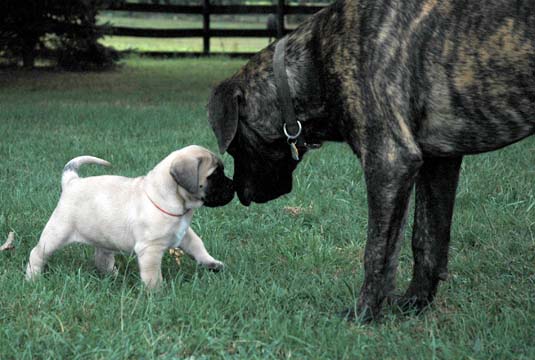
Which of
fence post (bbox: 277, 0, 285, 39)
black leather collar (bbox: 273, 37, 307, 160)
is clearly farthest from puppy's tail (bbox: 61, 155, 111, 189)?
fence post (bbox: 277, 0, 285, 39)

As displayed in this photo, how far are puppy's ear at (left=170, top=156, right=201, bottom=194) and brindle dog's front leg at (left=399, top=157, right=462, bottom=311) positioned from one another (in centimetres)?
125

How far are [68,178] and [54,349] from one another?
1.69 m

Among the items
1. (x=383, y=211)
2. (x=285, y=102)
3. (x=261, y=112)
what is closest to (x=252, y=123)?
(x=261, y=112)

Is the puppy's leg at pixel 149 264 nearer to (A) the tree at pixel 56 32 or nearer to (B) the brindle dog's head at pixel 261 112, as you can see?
(B) the brindle dog's head at pixel 261 112

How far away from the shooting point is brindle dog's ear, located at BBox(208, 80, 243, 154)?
4340 millimetres

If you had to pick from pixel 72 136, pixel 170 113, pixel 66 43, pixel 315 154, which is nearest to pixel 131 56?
pixel 66 43

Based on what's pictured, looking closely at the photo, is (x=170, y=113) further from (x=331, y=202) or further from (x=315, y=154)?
(x=331, y=202)

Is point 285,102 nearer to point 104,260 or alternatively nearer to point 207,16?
point 104,260

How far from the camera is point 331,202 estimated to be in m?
6.22

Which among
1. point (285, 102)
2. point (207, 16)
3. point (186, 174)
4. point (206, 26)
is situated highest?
point (285, 102)

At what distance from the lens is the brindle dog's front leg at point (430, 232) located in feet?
Result: 14.2

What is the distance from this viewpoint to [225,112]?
14.3 feet

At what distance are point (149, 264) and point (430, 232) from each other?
157cm

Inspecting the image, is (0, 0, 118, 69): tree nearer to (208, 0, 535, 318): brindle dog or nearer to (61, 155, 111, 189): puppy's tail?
(61, 155, 111, 189): puppy's tail
